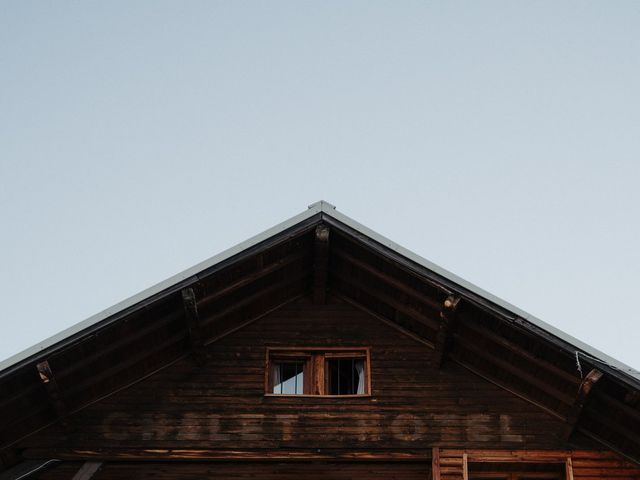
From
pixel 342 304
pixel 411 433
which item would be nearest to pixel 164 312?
pixel 342 304

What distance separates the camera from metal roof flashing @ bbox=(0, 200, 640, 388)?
1479 cm

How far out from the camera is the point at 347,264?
1783 cm

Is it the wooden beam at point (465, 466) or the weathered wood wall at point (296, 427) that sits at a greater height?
the weathered wood wall at point (296, 427)

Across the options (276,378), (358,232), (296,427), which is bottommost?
(296,427)

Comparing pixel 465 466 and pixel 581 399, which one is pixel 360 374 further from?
pixel 581 399

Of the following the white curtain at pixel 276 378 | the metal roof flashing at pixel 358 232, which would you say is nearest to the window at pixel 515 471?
the metal roof flashing at pixel 358 232

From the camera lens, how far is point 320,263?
691 inches

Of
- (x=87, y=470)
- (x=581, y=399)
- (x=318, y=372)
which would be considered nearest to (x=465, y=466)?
(x=581, y=399)

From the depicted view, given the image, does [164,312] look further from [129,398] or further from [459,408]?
[459,408]

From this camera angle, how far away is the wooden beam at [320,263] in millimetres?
17031

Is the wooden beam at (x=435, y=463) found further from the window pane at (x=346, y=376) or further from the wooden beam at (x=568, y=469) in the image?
the wooden beam at (x=568, y=469)

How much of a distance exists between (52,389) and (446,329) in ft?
22.4

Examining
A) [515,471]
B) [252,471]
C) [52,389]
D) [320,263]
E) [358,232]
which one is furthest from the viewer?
[320,263]

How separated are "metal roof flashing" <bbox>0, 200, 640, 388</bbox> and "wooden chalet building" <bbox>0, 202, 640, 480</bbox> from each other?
3 centimetres
